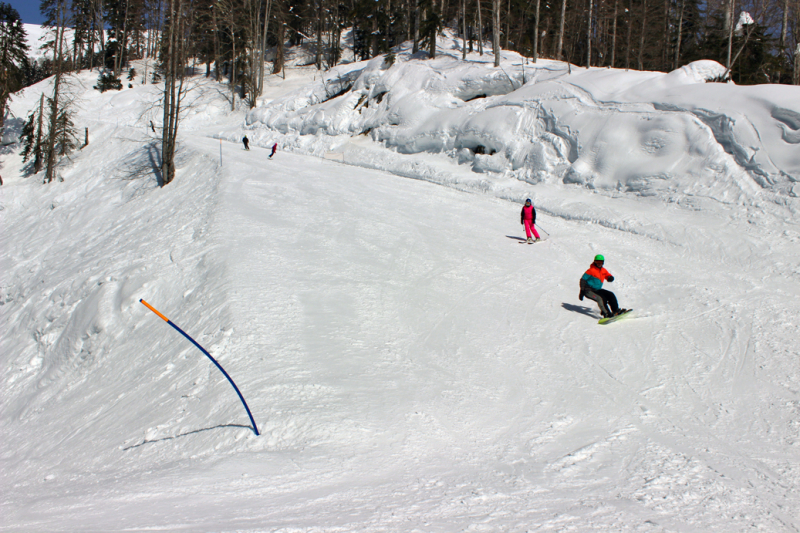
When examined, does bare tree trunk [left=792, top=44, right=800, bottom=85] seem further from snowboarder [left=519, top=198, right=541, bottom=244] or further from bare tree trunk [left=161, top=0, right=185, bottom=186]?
bare tree trunk [left=161, top=0, right=185, bottom=186]

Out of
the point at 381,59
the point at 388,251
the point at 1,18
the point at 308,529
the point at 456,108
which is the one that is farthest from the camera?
the point at 1,18

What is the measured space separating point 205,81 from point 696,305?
48.4 meters

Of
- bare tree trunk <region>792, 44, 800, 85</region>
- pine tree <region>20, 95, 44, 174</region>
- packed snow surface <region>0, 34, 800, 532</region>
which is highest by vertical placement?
bare tree trunk <region>792, 44, 800, 85</region>

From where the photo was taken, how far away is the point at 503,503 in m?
4.36

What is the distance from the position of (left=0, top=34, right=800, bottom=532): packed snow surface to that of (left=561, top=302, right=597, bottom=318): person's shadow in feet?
0.26

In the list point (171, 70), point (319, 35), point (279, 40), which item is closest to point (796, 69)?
point (171, 70)

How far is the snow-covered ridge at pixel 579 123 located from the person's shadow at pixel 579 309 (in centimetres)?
861

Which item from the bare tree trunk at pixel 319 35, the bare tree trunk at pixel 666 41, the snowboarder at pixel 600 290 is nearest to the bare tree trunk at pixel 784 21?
the bare tree trunk at pixel 666 41

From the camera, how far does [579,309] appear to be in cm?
983

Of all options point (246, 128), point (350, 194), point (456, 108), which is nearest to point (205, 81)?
point (246, 128)

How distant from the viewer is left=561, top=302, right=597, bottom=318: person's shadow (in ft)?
31.6

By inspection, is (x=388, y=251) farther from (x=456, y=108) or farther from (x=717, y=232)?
(x=456, y=108)

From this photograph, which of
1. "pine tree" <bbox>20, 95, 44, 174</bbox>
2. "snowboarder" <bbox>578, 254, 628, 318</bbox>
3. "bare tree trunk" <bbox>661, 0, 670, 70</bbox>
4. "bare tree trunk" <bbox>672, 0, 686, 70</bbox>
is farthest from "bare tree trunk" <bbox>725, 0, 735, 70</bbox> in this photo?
"pine tree" <bbox>20, 95, 44, 174</bbox>

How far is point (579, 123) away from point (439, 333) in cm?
1495
